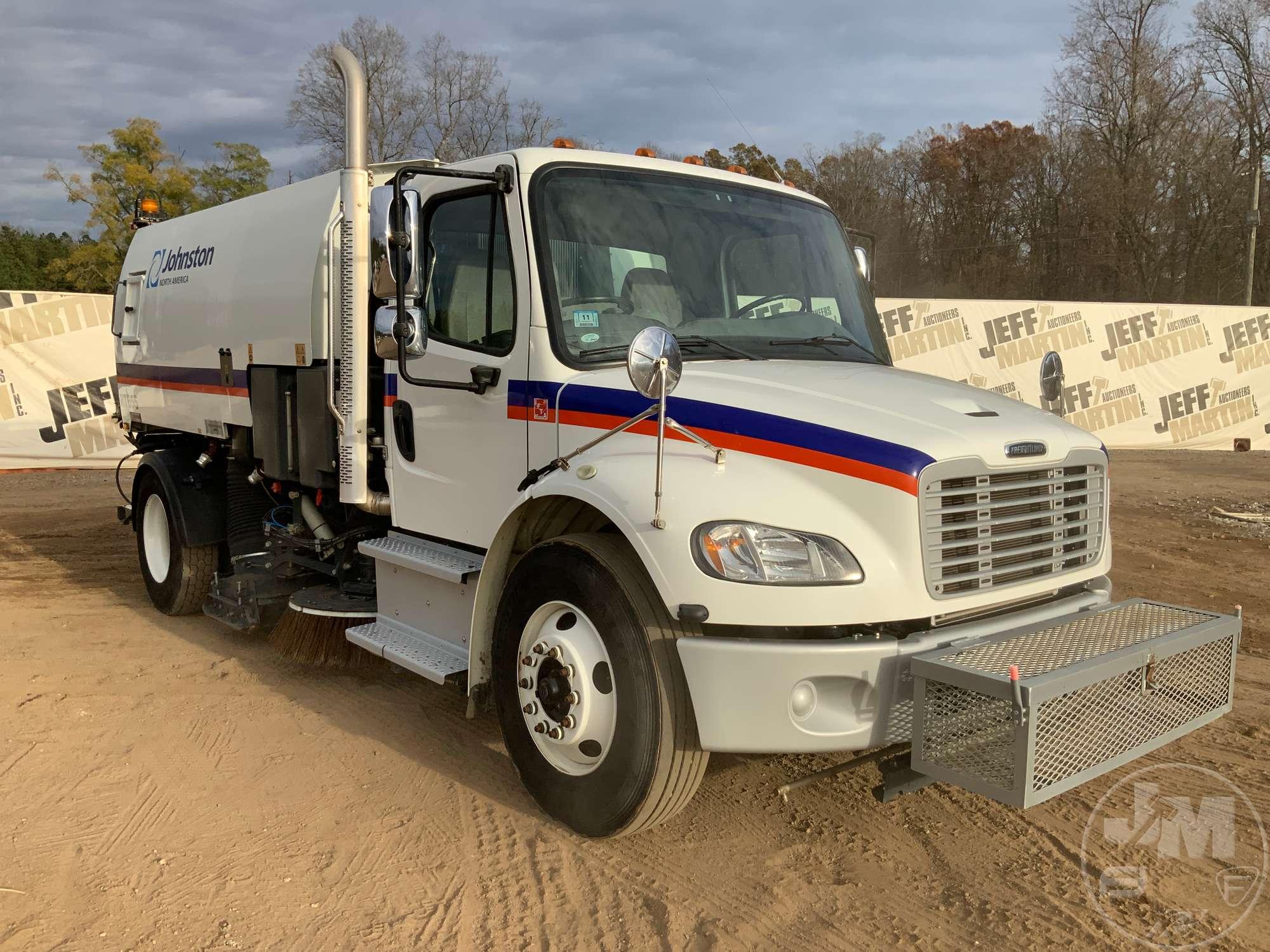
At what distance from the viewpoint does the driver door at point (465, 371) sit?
4.20 metres

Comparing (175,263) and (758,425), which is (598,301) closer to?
(758,425)

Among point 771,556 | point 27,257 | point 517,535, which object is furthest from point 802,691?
point 27,257

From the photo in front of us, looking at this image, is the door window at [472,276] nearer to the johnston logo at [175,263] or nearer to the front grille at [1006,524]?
the front grille at [1006,524]

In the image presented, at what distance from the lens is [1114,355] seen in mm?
18062

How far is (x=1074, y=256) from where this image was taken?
3981 cm

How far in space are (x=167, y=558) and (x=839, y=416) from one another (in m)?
5.74

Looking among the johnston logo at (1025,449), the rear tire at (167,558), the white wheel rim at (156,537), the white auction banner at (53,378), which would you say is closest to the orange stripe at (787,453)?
the johnston logo at (1025,449)

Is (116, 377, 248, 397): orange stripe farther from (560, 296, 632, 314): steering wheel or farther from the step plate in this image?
(560, 296, 632, 314): steering wheel

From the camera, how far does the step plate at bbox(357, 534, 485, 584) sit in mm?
4480

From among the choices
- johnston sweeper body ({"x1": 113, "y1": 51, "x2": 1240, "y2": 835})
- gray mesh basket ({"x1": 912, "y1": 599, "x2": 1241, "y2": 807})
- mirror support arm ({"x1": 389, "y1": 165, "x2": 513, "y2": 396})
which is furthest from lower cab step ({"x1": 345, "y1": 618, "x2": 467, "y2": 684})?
gray mesh basket ({"x1": 912, "y1": 599, "x2": 1241, "y2": 807})

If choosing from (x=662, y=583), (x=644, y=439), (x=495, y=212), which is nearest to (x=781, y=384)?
(x=644, y=439)

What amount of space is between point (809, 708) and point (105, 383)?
14.2m

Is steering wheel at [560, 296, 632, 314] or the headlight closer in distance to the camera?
the headlight

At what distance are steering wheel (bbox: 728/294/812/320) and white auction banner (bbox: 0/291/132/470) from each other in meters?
12.3
